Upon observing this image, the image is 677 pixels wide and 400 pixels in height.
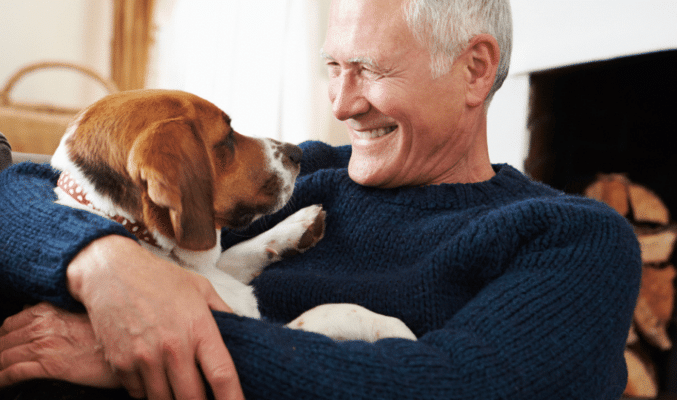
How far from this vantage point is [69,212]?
0.92 m

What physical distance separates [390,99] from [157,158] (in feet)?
1.88

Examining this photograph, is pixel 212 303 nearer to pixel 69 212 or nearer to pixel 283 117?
pixel 69 212

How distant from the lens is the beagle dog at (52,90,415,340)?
3.20 feet

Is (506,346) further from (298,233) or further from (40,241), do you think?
(40,241)

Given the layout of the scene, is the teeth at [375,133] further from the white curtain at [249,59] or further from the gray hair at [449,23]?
the white curtain at [249,59]

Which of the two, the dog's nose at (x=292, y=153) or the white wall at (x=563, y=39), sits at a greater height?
the white wall at (x=563, y=39)

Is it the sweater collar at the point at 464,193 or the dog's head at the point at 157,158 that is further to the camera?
the sweater collar at the point at 464,193

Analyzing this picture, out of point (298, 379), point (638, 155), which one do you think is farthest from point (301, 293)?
point (638, 155)

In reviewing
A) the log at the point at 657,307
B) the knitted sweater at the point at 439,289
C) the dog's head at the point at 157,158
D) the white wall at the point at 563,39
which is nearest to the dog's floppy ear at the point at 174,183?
the dog's head at the point at 157,158

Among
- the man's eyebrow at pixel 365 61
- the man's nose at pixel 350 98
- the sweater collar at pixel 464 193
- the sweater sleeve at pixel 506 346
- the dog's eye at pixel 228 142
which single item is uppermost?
the man's eyebrow at pixel 365 61

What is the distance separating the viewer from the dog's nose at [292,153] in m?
1.40

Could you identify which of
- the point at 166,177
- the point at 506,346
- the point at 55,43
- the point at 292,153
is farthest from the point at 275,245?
the point at 55,43

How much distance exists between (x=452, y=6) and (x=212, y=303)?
91 cm

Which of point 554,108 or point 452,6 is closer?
point 452,6
